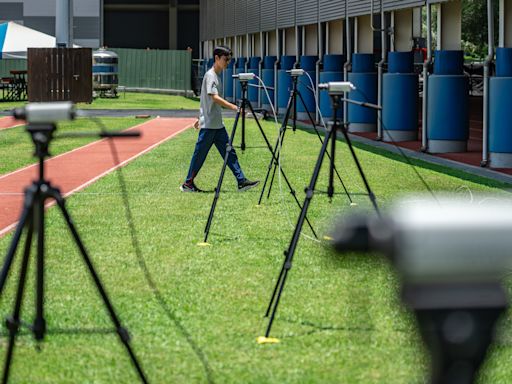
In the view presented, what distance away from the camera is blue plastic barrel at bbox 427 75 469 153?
2355 centimetres

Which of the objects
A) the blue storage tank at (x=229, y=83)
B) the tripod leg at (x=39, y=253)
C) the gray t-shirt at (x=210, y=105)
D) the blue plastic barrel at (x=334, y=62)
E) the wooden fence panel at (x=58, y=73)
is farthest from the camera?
the blue storage tank at (x=229, y=83)

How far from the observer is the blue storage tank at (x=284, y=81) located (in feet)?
134

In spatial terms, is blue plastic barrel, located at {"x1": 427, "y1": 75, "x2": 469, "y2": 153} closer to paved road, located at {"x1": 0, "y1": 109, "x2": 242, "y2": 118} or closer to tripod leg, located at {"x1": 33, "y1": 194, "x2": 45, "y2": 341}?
paved road, located at {"x1": 0, "y1": 109, "x2": 242, "y2": 118}

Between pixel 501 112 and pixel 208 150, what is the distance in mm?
6075

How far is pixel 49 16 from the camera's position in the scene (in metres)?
80.4

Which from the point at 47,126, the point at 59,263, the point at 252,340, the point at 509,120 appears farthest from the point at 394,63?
the point at 47,126

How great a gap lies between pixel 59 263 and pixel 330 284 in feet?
8.16

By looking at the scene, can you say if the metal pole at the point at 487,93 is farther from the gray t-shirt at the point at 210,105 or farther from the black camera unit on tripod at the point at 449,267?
the black camera unit on tripod at the point at 449,267

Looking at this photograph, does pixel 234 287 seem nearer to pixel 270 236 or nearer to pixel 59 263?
pixel 59 263

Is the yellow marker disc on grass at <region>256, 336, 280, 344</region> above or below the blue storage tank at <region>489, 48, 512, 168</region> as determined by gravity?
below

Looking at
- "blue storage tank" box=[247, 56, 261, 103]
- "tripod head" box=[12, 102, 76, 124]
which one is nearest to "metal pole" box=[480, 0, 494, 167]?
"tripod head" box=[12, 102, 76, 124]

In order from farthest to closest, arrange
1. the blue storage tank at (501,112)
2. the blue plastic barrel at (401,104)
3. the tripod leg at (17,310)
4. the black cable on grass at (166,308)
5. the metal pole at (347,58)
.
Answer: the metal pole at (347,58) < the blue plastic barrel at (401,104) < the blue storage tank at (501,112) < the black cable on grass at (166,308) < the tripod leg at (17,310)

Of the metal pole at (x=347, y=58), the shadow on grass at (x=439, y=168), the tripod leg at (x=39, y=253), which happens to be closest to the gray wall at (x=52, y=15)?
the metal pole at (x=347, y=58)

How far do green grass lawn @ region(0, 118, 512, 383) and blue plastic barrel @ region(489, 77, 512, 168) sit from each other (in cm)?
548
